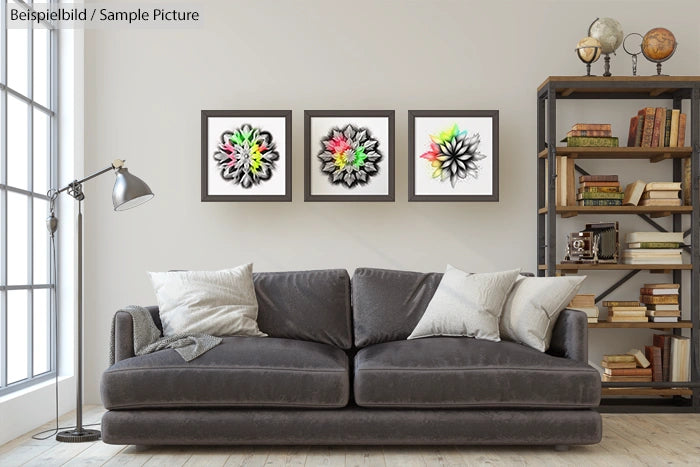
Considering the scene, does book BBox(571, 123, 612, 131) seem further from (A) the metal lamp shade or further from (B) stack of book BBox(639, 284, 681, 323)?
(A) the metal lamp shade

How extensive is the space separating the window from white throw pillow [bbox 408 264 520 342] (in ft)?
6.96

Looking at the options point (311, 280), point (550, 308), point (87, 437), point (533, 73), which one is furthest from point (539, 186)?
point (87, 437)

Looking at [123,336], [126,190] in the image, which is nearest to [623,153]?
[126,190]

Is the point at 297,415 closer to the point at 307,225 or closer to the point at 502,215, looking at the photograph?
the point at 307,225

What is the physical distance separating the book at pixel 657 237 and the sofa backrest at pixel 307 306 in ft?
5.91

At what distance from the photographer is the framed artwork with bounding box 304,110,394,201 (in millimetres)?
5105

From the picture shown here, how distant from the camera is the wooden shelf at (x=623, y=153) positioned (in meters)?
4.86

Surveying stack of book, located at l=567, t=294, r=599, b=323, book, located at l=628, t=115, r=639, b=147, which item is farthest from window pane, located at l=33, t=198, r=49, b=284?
book, located at l=628, t=115, r=639, b=147

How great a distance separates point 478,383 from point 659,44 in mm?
2605

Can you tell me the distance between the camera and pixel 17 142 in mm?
4430

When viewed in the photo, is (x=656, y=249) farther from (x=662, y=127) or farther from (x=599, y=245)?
(x=662, y=127)

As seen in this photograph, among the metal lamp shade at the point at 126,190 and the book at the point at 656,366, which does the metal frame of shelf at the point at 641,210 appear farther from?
the metal lamp shade at the point at 126,190

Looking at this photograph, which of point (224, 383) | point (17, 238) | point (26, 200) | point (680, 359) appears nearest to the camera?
point (224, 383)

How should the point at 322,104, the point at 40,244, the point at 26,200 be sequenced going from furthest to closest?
the point at 322,104
the point at 40,244
the point at 26,200
